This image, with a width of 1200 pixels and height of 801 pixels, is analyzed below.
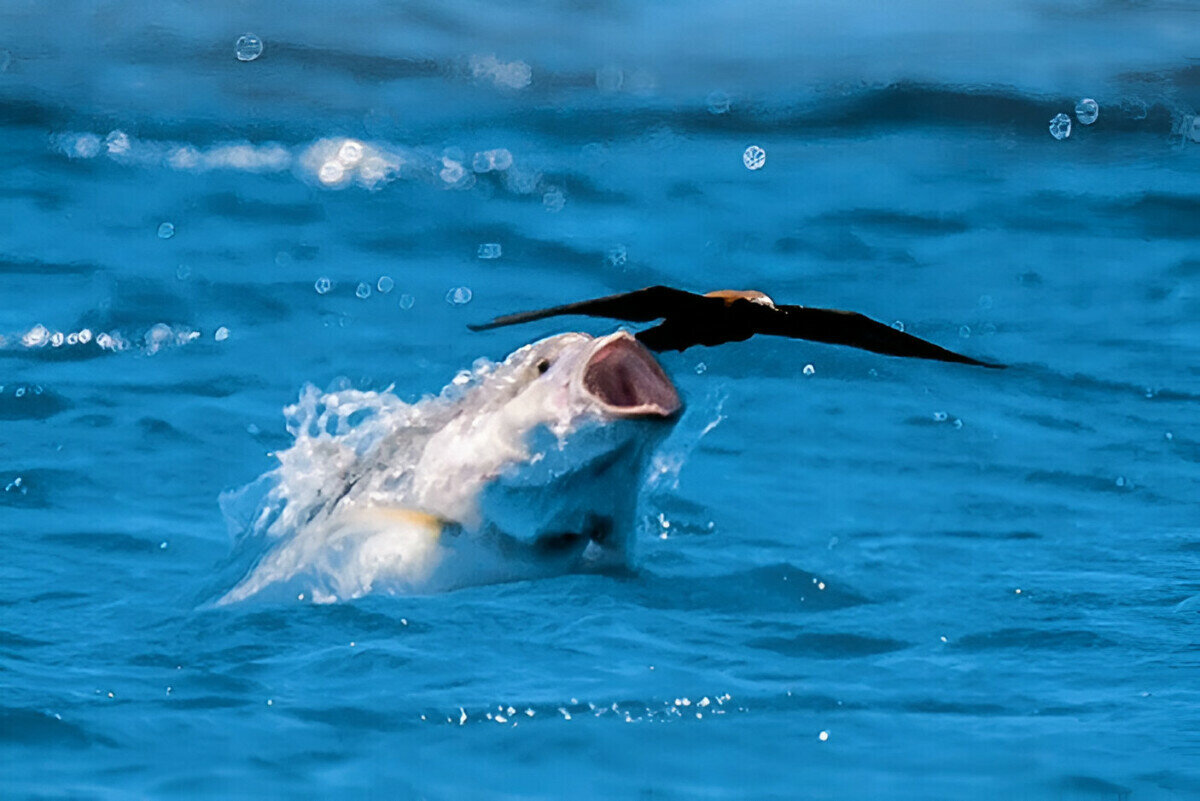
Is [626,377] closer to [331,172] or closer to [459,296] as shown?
[459,296]

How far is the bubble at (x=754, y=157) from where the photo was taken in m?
14.3

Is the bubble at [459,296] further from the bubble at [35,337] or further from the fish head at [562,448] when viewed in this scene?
the fish head at [562,448]

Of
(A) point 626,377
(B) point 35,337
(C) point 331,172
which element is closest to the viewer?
(A) point 626,377

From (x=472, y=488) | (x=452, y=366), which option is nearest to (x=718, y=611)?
(x=472, y=488)

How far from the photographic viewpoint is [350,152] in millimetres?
14242

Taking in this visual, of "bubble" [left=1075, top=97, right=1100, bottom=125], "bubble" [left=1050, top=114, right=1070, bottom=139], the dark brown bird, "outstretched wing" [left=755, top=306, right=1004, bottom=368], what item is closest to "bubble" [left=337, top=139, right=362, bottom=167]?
"bubble" [left=1050, top=114, right=1070, bottom=139]

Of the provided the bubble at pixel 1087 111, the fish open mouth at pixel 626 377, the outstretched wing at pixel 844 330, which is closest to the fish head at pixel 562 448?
the fish open mouth at pixel 626 377

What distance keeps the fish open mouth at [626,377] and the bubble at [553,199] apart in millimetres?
7561

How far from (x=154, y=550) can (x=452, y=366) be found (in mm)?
3480

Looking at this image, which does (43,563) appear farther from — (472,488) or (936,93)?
(936,93)

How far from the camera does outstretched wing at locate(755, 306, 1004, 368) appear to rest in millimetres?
5934

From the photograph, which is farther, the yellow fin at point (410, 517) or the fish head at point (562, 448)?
the yellow fin at point (410, 517)

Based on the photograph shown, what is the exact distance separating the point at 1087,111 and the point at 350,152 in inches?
235

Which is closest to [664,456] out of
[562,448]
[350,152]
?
[562,448]
